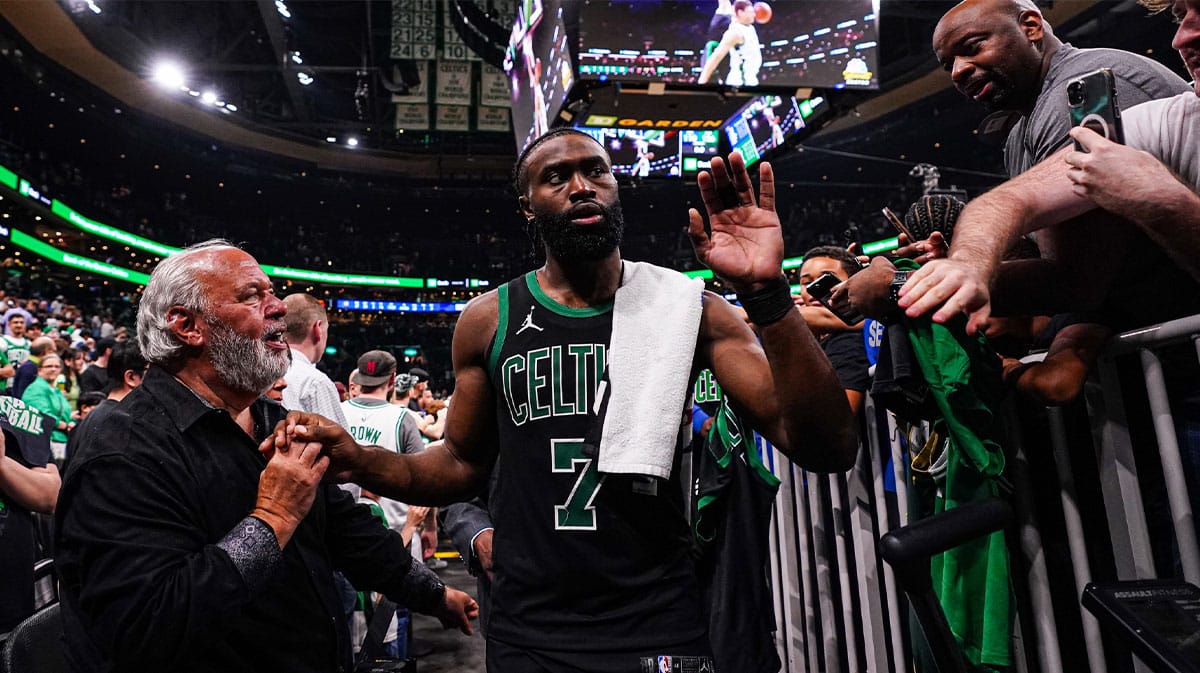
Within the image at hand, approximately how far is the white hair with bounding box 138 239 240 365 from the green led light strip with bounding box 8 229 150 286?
17.9m

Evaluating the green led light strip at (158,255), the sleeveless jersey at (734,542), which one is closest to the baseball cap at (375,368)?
the sleeveless jersey at (734,542)

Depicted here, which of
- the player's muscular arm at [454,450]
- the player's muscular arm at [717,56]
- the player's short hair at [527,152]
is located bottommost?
the player's muscular arm at [454,450]

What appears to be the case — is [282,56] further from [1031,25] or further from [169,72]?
[1031,25]

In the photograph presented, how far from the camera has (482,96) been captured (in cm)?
1533

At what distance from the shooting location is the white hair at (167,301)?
7.18 ft

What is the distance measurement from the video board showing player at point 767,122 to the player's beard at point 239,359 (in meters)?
7.23

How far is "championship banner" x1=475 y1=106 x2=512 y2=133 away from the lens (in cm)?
1777

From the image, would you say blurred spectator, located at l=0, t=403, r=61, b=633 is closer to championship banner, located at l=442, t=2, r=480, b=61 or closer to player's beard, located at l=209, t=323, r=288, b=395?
player's beard, located at l=209, t=323, r=288, b=395

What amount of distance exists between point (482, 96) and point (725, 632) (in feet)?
48.6

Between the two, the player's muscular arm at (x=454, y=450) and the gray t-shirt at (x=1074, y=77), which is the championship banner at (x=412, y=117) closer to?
the player's muscular arm at (x=454, y=450)

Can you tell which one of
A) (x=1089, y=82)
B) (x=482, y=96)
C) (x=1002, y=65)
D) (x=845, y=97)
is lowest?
(x=1089, y=82)

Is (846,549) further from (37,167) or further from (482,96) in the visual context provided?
(37,167)

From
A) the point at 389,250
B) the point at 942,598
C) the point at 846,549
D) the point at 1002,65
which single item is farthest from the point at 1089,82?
the point at 389,250

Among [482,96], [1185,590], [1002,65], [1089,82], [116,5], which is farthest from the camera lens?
[116,5]
